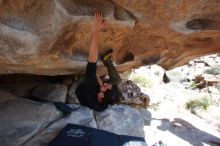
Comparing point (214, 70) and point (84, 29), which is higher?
point (214, 70)

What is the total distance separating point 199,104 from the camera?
37.3 ft

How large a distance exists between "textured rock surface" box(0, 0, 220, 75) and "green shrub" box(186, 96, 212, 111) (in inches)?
204

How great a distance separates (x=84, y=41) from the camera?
4922mm

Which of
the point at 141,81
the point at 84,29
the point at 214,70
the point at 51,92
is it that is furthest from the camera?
the point at 214,70

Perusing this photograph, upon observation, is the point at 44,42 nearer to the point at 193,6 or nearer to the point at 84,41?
the point at 84,41

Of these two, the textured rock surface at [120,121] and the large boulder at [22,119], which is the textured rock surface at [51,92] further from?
the textured rock surface at [120,121]

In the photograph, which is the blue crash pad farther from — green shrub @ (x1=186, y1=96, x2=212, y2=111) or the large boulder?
green shrub @ (x1=186, y1=96, x2=212, y2=111)

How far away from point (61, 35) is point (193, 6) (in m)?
1.83

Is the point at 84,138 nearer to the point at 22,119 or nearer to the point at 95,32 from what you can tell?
the point at 22,119

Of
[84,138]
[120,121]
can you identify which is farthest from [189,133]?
[84,138]

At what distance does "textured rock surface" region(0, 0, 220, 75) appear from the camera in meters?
3.97

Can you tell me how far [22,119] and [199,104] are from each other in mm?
7546

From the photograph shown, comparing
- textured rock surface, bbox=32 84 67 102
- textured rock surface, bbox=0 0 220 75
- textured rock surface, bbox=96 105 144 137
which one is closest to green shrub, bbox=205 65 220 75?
textured rock surface, bbox=0 0 220 75

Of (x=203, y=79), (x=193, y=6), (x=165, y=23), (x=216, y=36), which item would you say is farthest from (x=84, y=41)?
(x=203, y=79)
